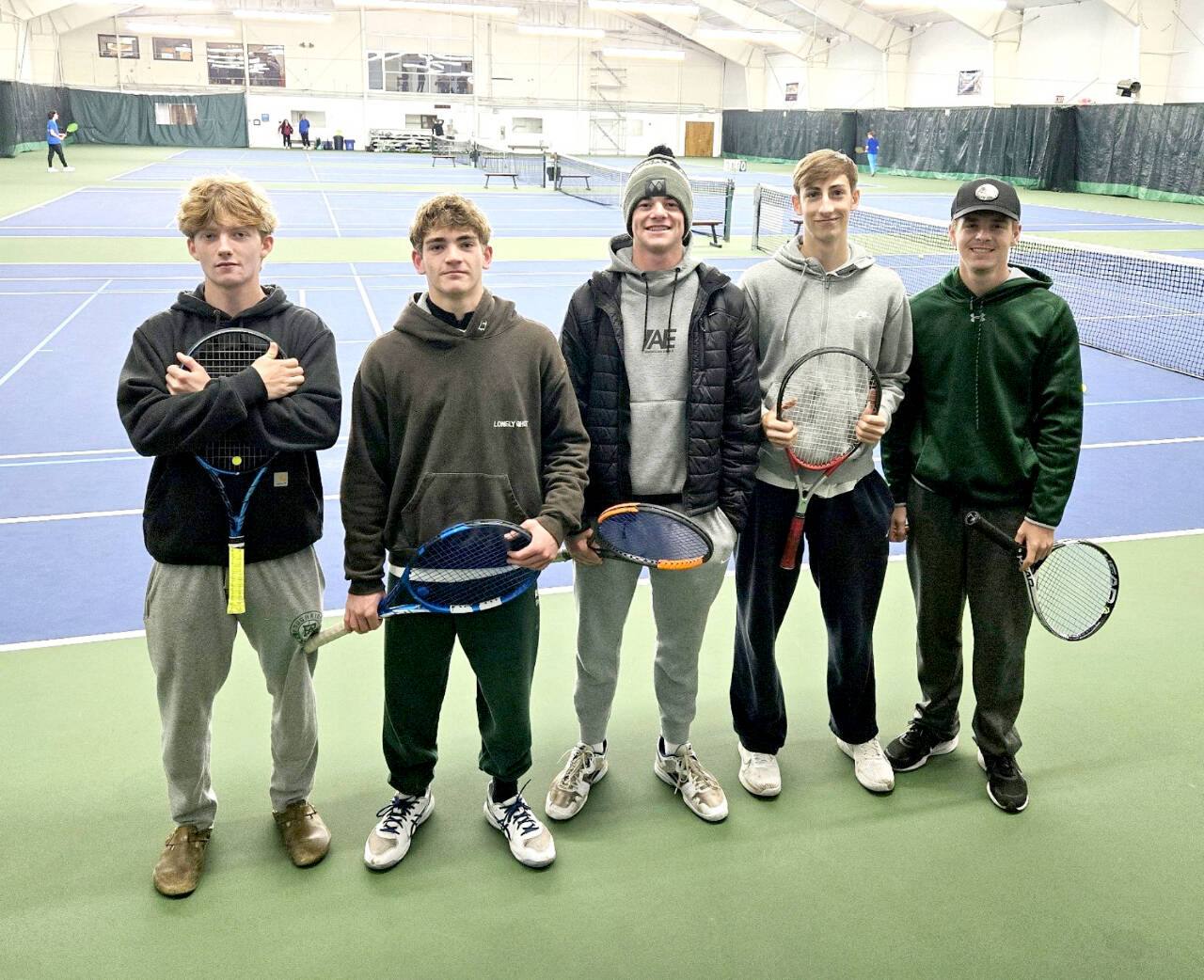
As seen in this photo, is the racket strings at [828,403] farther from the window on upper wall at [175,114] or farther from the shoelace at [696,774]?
the window on upper wall at [175,114]

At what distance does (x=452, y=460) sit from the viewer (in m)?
2.71

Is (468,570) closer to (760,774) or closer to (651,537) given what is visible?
(651,537)

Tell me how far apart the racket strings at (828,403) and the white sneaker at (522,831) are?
4.48ft

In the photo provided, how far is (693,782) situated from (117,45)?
4900cm

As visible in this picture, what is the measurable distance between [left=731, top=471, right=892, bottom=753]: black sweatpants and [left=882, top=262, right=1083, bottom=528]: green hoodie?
28 cm

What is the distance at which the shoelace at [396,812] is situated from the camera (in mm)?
2996

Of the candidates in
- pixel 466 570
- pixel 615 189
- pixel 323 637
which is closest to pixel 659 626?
pixel 466 570

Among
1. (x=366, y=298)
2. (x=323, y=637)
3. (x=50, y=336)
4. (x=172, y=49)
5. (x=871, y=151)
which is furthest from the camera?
(x=172, y=49)

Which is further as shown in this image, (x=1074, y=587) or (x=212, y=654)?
(x=1074, y=587)

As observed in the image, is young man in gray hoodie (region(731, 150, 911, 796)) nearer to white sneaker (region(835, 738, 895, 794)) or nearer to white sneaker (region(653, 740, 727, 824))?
white sneaker (region(835, 738, 895, 794))

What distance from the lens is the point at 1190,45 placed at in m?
26.0

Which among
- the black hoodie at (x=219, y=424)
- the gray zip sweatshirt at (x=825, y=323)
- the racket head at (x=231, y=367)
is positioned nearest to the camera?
the black hoodie at (x=219, y=424)

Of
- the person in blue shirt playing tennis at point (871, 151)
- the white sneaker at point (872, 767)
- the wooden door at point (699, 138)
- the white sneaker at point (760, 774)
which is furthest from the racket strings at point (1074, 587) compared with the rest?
the wooden door at point (699, 138)

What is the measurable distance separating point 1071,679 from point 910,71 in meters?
38.1
